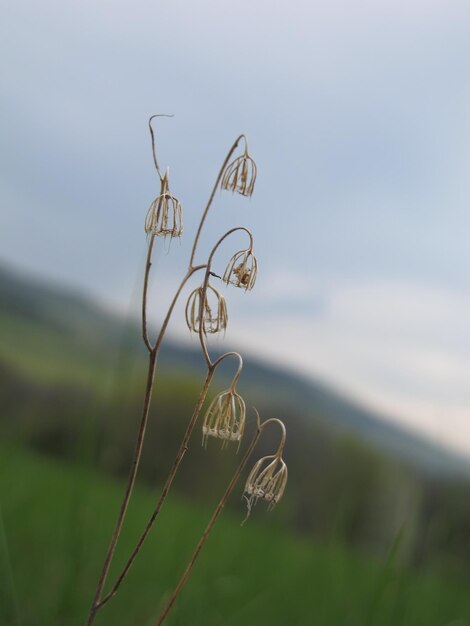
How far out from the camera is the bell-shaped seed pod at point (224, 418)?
3.86ft

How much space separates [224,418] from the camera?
121 cm

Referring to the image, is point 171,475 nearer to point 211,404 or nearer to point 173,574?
point 211,404

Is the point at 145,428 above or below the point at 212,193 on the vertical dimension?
→ below

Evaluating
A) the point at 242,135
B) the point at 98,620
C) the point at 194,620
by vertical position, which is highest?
the point at 242,135

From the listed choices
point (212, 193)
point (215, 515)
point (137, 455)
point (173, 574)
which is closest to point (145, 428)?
point (137, 455)

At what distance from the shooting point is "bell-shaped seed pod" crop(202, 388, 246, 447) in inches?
46.4

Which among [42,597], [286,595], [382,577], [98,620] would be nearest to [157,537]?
[286,595]

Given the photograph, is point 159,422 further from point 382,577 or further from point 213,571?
point 382,577

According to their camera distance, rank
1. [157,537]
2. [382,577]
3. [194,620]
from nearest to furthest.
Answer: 1. [382,577]
2. [194,620]
3. [157,537]

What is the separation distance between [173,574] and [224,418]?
1092 mm

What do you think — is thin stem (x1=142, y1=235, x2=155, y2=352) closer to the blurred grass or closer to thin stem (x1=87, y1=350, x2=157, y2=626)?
thin stem (x1=87, y1=350, x2=157, y2=626)

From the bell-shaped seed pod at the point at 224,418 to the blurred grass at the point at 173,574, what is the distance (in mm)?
552

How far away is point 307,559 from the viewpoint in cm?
421

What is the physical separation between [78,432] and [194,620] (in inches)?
41.0
